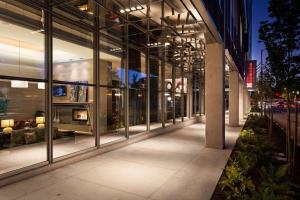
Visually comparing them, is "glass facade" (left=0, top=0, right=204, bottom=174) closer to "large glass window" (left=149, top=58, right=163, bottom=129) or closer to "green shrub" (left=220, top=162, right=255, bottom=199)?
"large glass window" (left=149, top=58, right=163, bottom=129)

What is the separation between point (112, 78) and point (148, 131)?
364 cm

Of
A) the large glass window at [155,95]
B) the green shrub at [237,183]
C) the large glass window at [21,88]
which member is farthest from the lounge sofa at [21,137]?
the green shrub at [237,183]

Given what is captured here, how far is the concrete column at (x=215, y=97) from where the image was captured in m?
9.12

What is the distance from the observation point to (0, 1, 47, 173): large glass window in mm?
6800

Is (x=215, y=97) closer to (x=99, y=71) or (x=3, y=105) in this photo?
(x=99, y=71)

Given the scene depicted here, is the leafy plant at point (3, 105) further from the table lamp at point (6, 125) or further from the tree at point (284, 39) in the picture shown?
the tree at point (284, 39)

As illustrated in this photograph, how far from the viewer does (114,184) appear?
5.21 m

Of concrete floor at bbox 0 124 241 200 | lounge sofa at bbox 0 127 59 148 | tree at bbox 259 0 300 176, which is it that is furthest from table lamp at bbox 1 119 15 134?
tree at bbox 259 0 300 176

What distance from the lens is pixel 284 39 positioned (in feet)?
18.6

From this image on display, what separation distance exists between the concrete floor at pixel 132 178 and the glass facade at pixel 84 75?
90 centimetres

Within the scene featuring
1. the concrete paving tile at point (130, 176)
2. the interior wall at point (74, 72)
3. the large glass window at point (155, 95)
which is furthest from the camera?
the large glass window at point (155, 95)

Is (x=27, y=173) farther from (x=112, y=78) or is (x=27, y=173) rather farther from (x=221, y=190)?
(x=112, y=78)

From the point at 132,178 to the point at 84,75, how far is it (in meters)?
8.89

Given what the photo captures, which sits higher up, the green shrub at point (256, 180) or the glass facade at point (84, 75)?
the glass facade at point (84, 75)
